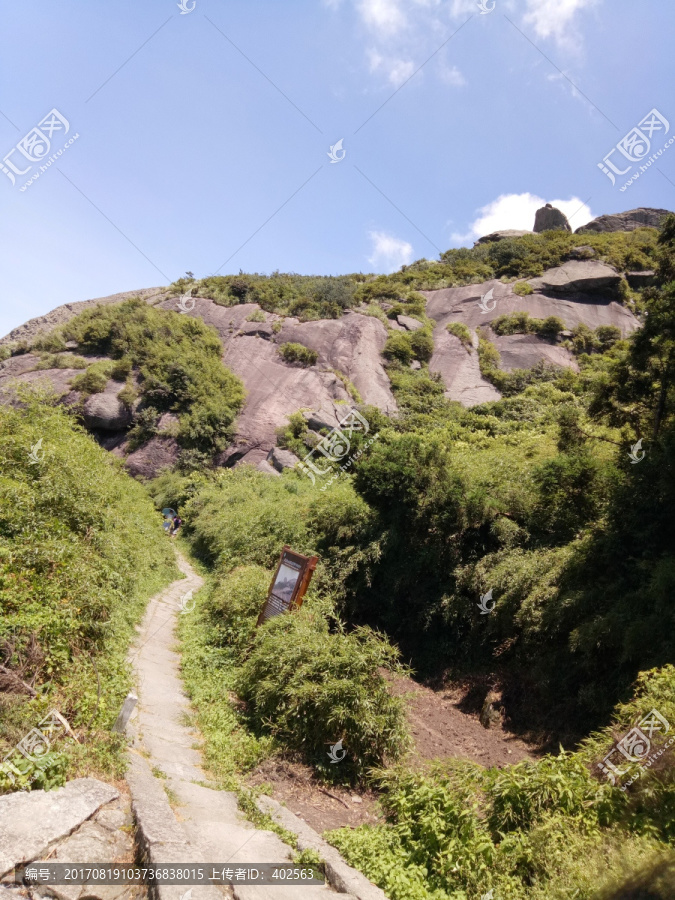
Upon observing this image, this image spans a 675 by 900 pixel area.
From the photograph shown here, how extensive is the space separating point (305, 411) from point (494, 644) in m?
19.6

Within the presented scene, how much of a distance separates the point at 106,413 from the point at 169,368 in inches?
168

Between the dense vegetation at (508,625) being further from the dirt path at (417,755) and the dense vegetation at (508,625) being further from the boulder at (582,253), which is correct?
the boulder at (582,253)

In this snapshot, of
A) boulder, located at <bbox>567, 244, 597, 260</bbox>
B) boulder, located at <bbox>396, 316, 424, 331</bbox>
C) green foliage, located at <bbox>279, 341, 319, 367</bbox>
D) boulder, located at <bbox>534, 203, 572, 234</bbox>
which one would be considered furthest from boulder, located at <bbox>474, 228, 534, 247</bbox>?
green foliage, located at <bbox>279, 341, 319, 367</bbox>

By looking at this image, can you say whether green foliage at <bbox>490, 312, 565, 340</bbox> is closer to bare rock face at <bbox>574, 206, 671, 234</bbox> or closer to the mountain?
the mountain

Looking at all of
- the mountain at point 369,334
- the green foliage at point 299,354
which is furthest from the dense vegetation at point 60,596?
the green foliage at point 299,354

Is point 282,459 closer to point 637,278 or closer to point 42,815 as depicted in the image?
point 42,815

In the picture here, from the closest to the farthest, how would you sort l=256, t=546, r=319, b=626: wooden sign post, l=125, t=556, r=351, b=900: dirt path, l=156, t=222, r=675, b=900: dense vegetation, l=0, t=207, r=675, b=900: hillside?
l=125, t=556, r=351, b=900: dirt path → l=156, t=222, r=675, b=900: dense vegetation → l=0, t=207, r=675, b=900: hillside → l=256, t=546, r=319, b=626: wooden sign post

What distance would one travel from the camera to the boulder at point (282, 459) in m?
23.5

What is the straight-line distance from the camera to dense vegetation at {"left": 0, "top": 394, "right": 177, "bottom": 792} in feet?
→ 14.8

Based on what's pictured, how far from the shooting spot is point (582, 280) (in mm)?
33000

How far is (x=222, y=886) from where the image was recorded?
10.8 feet

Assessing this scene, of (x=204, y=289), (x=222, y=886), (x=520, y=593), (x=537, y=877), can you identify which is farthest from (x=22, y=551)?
(x=204, y=289)

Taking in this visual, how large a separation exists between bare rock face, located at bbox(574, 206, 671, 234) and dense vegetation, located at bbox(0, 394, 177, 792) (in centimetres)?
5246

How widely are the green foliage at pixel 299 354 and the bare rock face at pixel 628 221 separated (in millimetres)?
33807
